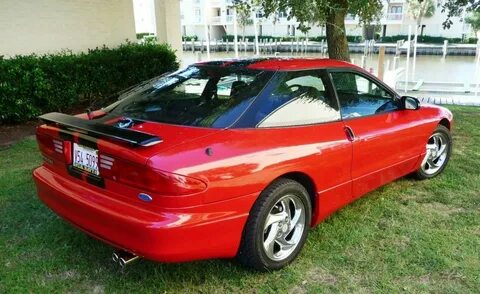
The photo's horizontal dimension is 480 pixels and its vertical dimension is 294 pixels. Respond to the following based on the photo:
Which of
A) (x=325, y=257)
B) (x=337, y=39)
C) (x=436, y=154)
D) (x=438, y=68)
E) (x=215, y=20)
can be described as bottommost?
(x=438, y=68)

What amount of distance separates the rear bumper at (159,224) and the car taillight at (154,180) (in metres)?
0.12

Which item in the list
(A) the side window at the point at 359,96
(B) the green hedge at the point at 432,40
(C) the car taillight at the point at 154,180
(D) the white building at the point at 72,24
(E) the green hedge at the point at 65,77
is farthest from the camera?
(B) the green hedge at the point at 432,40

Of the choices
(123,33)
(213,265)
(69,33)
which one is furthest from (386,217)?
(123,33)

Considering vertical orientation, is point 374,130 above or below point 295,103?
below

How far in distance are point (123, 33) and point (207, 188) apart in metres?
10.8

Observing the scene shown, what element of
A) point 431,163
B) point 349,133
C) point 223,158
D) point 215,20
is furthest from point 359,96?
point 215,20

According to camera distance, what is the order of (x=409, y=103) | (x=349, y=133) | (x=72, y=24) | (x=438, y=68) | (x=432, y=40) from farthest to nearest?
1. (x=432, y=40)
2. (x=438, y=68)
3. (x=72, y=24)
4. (x=409, y=103)
5. (x=349, y=133)

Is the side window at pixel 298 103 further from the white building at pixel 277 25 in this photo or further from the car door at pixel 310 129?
the white building at pixel 277 25

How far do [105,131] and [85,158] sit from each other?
291 mm

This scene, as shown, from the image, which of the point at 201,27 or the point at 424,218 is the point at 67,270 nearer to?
the point at 424,218

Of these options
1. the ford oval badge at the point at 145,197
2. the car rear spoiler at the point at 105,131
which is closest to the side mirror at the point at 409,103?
the car rear spoiler at the point at 105,131

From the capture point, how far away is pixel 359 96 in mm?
4059

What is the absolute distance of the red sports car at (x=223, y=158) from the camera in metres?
2.51

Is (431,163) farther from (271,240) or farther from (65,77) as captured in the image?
(65,77)
